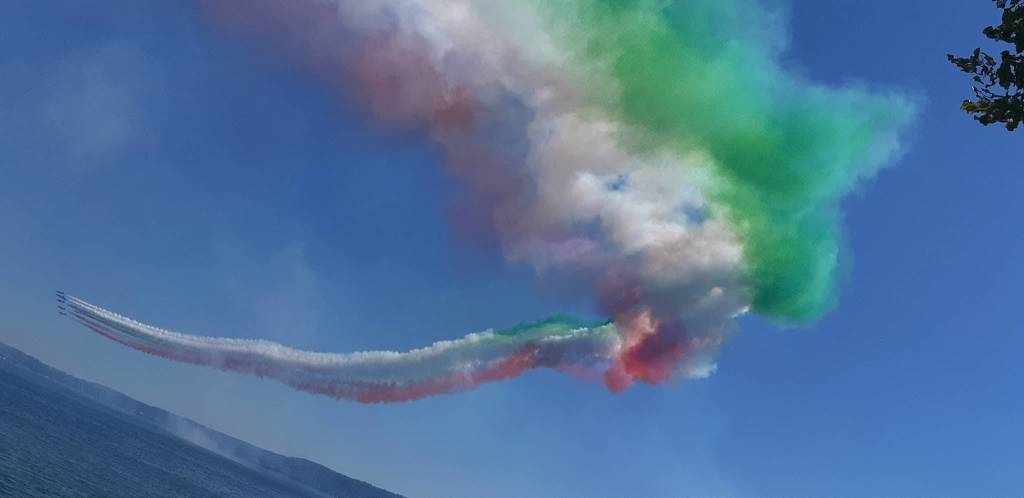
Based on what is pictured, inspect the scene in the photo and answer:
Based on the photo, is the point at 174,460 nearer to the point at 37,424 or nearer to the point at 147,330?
the point at 37,424

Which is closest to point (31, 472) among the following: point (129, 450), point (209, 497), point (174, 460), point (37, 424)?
point (209, 497)

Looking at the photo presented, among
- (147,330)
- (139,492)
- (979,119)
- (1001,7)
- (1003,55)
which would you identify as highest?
(1001,7)

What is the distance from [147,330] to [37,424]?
106m

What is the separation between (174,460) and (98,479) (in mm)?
98589

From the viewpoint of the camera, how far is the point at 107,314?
67438 mm

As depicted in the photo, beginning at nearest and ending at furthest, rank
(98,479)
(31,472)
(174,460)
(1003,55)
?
(1003,55), (31,472), (98,479), (174,460)

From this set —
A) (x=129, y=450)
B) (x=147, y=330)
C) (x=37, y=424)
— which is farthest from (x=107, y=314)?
(x=129, y=450)

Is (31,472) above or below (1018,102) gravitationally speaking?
below

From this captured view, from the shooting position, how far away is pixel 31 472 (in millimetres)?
88125

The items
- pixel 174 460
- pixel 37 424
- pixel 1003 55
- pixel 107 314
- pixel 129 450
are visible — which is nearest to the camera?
pixel 1003 55

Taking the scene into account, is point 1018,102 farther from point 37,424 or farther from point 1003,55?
point 37,424

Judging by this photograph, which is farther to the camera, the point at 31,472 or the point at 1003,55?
the point at 31,472

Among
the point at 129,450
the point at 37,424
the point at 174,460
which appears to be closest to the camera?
the point at 37,424

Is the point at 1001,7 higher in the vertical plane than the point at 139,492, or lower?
higher
